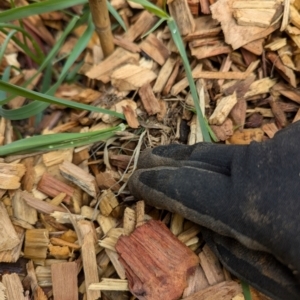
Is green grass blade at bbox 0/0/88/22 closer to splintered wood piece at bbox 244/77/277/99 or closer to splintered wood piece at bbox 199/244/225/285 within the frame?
splintered wood piece at bbox 244/77/277/99

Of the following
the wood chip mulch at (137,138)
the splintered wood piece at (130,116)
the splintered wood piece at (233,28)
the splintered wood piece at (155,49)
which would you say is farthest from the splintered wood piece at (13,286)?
the splintered wood piece at (233,28)

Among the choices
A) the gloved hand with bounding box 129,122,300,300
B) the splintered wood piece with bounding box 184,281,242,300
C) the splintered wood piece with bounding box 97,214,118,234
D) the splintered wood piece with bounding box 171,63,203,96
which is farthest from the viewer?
the splintered wood piece with bounding box 171,63,203,96

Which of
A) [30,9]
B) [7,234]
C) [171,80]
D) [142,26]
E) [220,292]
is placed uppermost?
[30,9]

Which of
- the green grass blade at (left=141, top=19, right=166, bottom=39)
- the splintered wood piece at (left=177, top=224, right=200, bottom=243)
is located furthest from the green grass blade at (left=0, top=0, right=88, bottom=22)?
the splintered wood piece at (left=177, top=224, right=200, bottom=243)

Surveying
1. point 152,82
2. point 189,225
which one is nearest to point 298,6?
point 152,82

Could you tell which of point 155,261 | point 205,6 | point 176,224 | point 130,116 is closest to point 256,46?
point 205,6

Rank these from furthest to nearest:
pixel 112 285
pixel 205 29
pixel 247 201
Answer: pixel 205 29 → pixel 112 285 → pixel 247 201

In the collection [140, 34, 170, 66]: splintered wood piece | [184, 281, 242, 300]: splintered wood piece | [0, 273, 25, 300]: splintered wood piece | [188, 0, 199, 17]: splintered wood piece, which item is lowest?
[184, 281, 242, 300]: splintered wood piece

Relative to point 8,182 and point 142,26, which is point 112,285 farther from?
point 142,26
